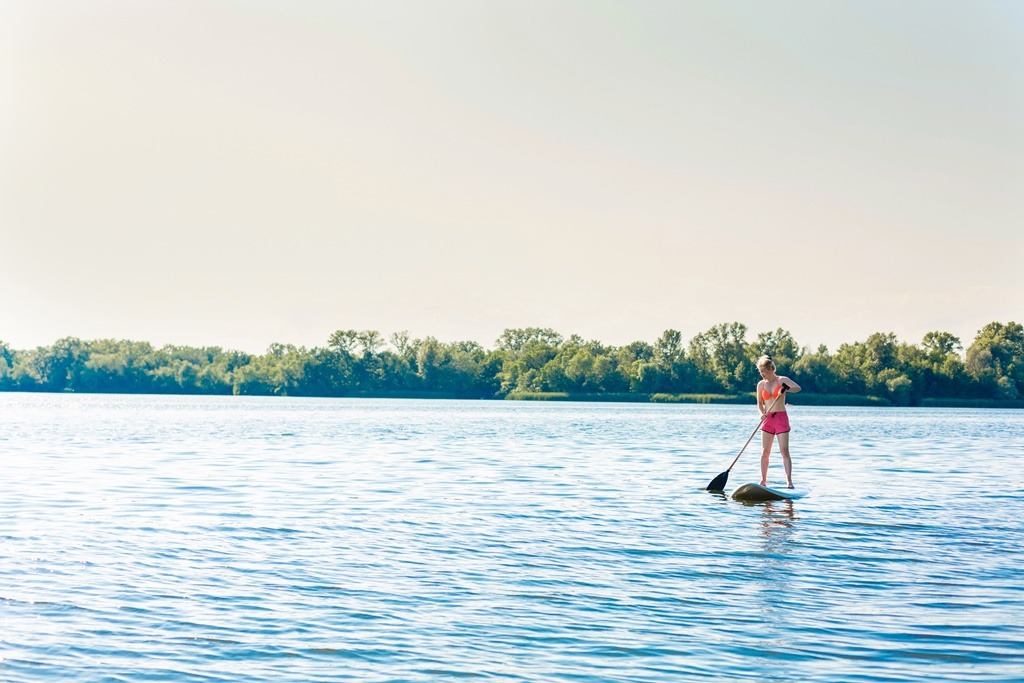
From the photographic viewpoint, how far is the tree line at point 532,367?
135250 millimetres

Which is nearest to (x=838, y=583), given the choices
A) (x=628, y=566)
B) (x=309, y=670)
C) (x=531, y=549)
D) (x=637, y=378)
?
(x=628, y=566)

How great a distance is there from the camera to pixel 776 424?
61.3 feet

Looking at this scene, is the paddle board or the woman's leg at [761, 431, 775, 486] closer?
the paddle board

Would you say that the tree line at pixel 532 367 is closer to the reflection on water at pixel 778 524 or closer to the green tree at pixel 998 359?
the green tree at pixel 998 359

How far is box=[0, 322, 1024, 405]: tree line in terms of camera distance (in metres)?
135

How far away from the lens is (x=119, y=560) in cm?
1157

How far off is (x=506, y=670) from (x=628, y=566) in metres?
4.09

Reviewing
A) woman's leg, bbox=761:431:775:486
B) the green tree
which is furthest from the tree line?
woman's leg, bbox=761:431:775:486

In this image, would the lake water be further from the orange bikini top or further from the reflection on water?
the orange bikini top

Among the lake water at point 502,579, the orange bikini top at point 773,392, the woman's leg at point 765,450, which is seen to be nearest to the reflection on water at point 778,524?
the lake water at point 502,579

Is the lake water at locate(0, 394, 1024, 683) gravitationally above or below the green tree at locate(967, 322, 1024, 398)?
below

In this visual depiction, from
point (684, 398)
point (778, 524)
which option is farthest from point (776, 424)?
point (684, 398)

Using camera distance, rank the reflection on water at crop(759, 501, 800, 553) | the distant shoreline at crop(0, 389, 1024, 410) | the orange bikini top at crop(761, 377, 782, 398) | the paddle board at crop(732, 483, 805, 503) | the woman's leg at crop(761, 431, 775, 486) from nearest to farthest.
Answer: the reflection on water at crop(759, 501, 800, 553) < the paddle board at crop(732, 483, 805, 503) < the orange bikini top at crop(761, 377, 782, 398) < the woman's leg at crop(761, 431, 775, 486) < the distant shoreline at crop(0, 389, 1024, 410)

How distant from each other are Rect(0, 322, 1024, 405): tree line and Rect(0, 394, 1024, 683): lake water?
395ft
